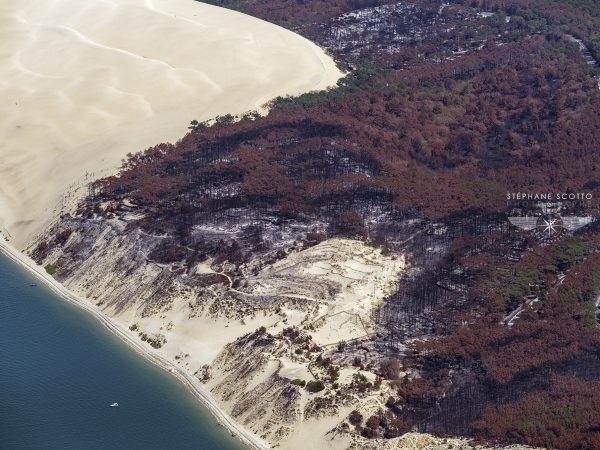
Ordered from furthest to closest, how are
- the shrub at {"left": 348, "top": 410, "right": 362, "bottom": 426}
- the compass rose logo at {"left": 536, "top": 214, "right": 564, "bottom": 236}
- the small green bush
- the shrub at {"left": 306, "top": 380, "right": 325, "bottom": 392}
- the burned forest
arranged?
1. the small green bush
2. the compass rose logo at {"left": 536, "top": 214, "right": 564, "bottom": 236}
3. the shrub at {"left": 306, "top": 380, "right": 325, "bottom": 392}
4. the burned forest
5. the shrub at {"left": 348, "top": 410, "right": 362, "bottom": 426}

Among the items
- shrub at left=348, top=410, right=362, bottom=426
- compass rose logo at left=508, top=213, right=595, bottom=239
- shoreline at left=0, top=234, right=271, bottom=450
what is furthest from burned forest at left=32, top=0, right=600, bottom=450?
shoreline at left=0, top=234, right=271, bottom=450

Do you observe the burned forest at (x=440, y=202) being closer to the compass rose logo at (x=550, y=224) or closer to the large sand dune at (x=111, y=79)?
the compass rose logo at (x=550, y=224)

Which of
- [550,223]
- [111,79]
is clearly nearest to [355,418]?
[550,223]

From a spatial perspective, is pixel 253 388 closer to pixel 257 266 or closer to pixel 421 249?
pixel 257 266

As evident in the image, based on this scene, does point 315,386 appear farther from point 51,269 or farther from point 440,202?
point 51,269

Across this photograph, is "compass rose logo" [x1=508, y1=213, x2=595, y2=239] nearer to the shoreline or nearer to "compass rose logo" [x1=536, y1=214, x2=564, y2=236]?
"compass rose logo" [x1=536, y1=214, x2=564, y2=236]

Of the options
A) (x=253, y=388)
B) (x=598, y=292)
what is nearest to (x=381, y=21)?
(x=598, y=292)

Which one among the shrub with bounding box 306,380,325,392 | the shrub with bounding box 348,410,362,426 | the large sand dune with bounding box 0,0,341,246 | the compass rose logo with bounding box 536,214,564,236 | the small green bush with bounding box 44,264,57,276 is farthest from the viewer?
the large sand dune with bounding box 0,0,341,246
